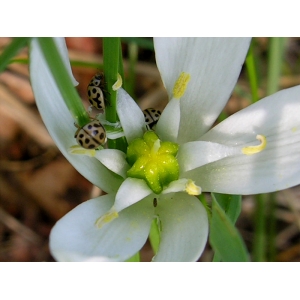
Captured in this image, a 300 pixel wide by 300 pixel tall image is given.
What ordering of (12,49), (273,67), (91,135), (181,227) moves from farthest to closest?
(273,67)
(181,227)
(91,135)
(12,49)

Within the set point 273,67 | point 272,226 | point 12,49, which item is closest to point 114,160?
point 12,49

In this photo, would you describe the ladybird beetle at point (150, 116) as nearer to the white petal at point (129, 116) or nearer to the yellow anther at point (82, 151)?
the white petal at point (129, 116)

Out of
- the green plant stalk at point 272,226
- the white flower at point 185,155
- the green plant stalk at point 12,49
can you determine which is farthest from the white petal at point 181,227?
the green plant stalk at point 272,226

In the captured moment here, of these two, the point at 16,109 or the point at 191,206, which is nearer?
the point at 191,206

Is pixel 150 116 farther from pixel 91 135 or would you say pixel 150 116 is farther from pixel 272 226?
pixel 272 226

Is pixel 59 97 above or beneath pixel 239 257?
above
